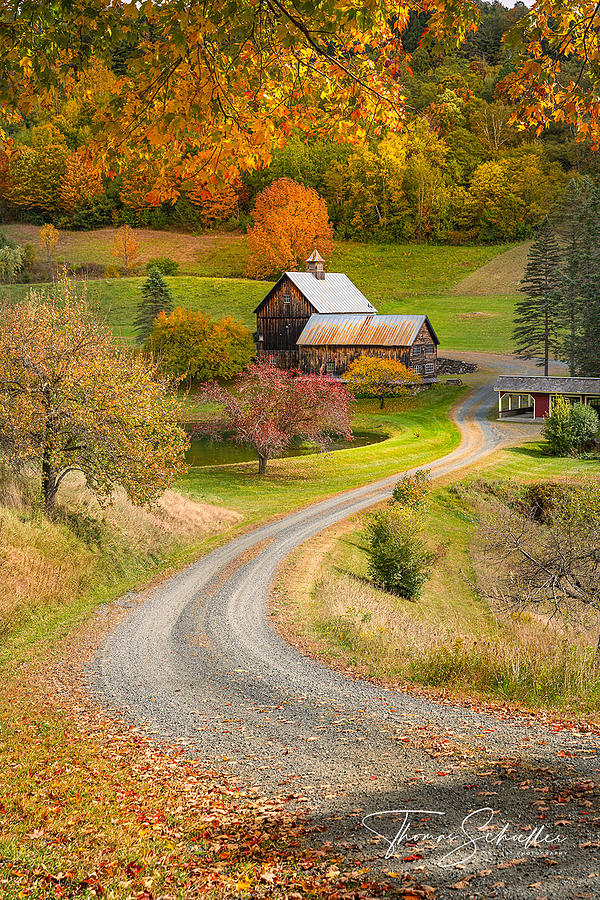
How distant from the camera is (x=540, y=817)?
20.6ft

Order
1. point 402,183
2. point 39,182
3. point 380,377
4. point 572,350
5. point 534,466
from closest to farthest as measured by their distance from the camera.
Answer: point 534,466 → point 572,350 → point 380,377 → point 402,183 → point 39,182

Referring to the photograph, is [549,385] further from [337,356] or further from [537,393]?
[337,356]

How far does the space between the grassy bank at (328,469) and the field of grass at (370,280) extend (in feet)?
70.7

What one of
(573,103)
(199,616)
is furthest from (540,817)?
(199,616)

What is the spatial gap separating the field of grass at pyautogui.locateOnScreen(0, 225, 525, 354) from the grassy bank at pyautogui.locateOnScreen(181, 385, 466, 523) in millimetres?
21537

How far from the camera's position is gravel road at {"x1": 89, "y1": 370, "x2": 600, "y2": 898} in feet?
18.6

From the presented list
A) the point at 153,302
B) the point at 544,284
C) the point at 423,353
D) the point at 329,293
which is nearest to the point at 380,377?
the point at 423,353

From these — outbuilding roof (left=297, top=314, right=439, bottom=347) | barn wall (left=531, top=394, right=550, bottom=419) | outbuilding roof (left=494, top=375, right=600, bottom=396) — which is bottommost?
barn wall (left=531, top=394, right=550, bottom=419)

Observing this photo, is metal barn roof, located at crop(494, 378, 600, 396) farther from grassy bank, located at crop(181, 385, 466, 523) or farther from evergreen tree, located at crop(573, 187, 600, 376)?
grassy bank, located at crop(181, 385, 466, 523)

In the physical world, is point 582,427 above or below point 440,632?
above

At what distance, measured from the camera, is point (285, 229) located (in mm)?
83125

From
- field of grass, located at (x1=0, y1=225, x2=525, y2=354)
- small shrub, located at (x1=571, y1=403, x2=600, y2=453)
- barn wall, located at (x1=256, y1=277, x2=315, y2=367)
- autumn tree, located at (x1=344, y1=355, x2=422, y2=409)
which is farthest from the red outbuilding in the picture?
barn wall, located at (x1=256, y1=277, x2=315, y2=367)

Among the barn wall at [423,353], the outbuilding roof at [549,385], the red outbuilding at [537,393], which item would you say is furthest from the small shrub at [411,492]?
the barn wall at [423,353]

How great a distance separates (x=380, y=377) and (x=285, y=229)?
35.3 meters
